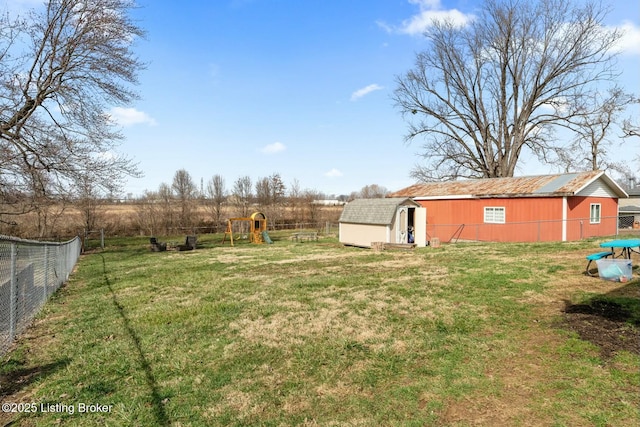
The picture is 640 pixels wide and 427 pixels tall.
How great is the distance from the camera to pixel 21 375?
441 centimetres

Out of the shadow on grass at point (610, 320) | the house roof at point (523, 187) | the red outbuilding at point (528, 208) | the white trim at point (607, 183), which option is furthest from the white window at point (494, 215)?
the shadow on grass at point (610, 320)

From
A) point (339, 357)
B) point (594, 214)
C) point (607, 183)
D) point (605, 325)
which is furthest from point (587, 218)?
point (339, 357)

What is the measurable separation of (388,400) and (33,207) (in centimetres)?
1626

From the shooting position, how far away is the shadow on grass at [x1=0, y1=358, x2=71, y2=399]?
4.07 meters

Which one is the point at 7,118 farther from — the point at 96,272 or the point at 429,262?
the point at 429,262

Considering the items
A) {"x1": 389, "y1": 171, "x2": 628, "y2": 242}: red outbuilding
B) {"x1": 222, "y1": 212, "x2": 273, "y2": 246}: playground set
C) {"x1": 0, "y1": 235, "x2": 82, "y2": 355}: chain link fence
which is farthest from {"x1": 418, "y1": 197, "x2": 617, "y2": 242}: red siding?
{"x1": 0, "y1": 235, "x2": 82, "y2": 355}: chain link fence

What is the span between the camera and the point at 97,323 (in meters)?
6.61

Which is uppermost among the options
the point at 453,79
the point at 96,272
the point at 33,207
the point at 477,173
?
the point at 453,79

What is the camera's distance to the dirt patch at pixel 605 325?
461 cm

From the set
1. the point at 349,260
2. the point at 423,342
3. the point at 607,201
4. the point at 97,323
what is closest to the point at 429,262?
the point at 349,260

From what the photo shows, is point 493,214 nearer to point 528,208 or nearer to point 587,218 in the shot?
point 528,208

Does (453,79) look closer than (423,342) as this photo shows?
No

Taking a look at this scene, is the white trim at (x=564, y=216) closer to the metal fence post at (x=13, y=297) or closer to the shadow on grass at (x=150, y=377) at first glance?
the shadow on grass at (x=150, y=377)

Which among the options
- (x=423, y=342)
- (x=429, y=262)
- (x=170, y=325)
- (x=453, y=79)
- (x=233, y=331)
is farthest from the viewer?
(x=453, y=79)
